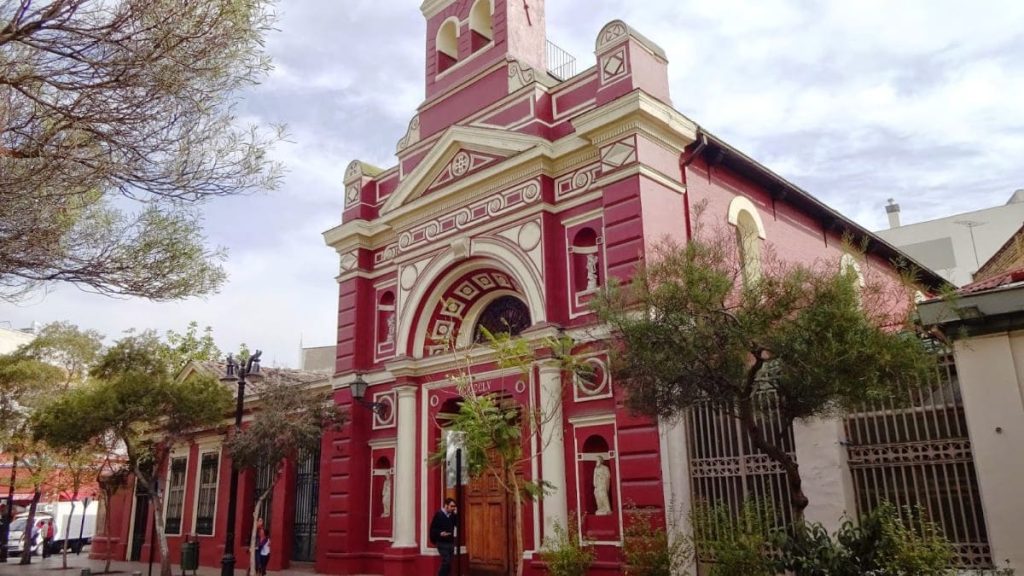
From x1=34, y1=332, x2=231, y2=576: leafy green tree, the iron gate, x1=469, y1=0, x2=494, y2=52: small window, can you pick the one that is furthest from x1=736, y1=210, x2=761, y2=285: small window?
x1=34, y1=332, x2=231, y2=576: leafy green tree

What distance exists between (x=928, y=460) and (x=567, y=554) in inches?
205

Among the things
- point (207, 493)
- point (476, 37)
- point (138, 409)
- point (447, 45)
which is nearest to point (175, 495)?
point (207, 493)

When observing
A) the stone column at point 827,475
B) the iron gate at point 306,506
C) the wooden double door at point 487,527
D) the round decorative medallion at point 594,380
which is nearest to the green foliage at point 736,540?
the stone column at point 827,475

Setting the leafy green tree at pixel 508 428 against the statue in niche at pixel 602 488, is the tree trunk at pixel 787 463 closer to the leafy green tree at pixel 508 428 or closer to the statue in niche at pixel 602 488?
the leafy green tree at pixel 508 428

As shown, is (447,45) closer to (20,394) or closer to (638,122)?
(638,122)

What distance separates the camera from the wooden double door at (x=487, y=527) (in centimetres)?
1573

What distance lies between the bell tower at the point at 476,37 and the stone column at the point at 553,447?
740 cm

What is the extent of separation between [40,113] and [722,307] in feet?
25.6

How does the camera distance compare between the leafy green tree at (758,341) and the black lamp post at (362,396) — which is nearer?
the leafy green tree at (758,341)

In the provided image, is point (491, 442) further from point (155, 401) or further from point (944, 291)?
point (155, 401)

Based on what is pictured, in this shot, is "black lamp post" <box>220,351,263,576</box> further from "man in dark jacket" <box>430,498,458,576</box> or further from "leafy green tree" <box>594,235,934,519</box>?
"leafy green tree" <box>594,235,934,519</box>

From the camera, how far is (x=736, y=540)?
10.3 metres

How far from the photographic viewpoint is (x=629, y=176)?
Answer: 1420 centimetres

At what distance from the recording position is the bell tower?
18266 millimetres
